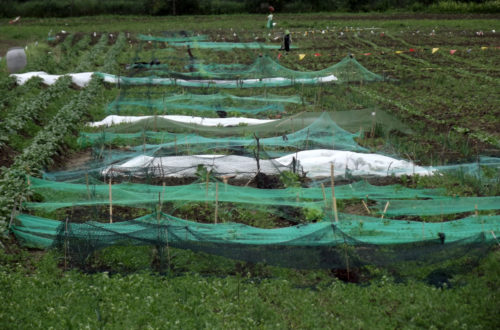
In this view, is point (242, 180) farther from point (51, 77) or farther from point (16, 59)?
point (51, 77)

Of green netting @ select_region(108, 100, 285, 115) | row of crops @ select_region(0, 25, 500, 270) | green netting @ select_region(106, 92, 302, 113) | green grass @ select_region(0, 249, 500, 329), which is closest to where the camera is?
green grass @ select_region(0, 249, 500, 329)

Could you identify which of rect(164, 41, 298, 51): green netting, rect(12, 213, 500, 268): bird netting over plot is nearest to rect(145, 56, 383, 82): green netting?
rect(164, 41, 298, 51): green netting

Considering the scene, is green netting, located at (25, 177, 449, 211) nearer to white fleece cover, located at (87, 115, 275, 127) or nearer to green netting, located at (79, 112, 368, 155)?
green netting, located at (79, 112, 368, 155)

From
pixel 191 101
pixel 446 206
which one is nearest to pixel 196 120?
pixel 191 101

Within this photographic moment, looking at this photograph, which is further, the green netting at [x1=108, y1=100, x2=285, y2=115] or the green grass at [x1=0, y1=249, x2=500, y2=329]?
the green netting at [x1=108, y1=100, x2=285, y2=115]

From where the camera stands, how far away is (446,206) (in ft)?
27.5

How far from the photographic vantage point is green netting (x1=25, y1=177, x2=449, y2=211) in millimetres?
8805

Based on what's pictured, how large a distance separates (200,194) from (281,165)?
210cm

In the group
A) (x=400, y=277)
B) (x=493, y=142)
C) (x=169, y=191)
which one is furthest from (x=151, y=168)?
(x=493, y=142)

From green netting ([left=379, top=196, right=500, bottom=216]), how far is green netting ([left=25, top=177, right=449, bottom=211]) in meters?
0.57

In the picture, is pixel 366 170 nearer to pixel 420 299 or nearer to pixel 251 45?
pixel 420 299

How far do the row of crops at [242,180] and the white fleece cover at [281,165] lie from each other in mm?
25

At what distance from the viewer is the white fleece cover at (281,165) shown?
1059 cm

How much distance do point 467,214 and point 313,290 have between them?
3294 millimetres
